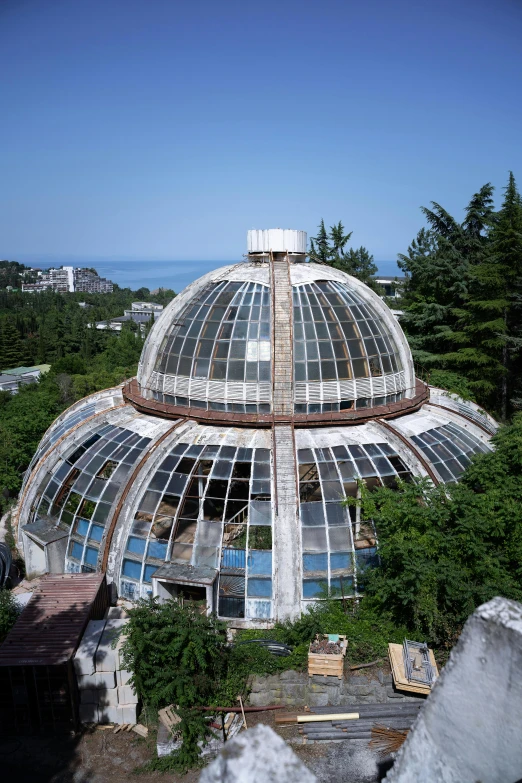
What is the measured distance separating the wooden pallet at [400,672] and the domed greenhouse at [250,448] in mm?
2593

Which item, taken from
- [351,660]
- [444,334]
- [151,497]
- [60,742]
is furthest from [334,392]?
[444,334]

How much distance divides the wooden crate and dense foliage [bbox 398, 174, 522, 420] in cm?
2629

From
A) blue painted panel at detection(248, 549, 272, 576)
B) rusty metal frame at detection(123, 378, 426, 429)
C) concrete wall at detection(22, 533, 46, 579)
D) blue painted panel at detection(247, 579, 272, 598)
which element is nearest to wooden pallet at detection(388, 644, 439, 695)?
blue painted panel at detection(247, 579, 272, 598)

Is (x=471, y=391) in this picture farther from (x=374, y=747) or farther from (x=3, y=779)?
(x=3, y=779)

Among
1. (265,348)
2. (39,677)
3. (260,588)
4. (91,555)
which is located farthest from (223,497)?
(39,677)

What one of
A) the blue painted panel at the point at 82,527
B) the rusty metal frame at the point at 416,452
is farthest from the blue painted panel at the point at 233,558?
the rusty metal frame at the point at 416,452

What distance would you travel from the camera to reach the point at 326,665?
16703 millimetres

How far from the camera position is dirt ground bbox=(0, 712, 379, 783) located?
14.5 m

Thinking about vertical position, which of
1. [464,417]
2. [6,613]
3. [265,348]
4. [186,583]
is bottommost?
[6,613]

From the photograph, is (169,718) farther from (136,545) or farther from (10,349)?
(10,349)

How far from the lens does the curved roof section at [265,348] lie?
23141mm

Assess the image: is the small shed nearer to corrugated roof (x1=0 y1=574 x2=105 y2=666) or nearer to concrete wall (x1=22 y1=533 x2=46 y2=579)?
corrugated roof (x1=0 y1=574 x2=105 y2=666)

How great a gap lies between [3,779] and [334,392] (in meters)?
17.1

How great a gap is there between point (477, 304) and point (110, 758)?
34.3m
